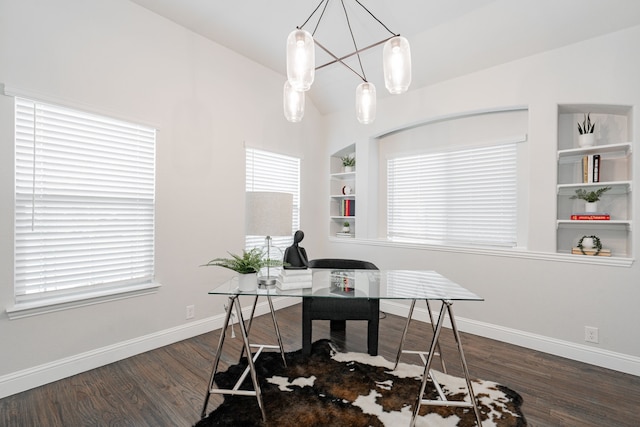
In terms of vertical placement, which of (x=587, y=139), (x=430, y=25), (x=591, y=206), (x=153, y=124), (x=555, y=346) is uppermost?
(x=430, y=25)

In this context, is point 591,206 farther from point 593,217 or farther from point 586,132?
point 586,132

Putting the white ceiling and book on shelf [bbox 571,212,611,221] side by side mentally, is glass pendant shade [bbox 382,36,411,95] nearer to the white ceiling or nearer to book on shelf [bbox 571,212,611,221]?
the white ceiling

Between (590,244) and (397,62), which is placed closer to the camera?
(397,62)

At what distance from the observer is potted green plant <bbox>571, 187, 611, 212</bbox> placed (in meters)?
2.72

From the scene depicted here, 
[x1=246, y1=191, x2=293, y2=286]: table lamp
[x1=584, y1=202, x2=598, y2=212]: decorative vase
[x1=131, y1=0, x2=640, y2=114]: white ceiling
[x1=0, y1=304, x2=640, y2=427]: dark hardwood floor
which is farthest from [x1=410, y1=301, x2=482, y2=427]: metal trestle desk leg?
[x1=131, y1=0, x2=640, y2=114]: white ceiling

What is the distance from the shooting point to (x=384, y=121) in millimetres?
4059

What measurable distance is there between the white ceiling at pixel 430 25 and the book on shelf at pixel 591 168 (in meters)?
1.03

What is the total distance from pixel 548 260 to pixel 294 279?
243cm

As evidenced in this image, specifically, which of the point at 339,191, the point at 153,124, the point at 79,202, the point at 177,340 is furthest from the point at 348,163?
the point at 79,202

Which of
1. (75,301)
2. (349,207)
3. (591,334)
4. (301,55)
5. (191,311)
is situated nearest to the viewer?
(301,55)

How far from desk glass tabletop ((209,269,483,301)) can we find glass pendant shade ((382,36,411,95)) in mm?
1238

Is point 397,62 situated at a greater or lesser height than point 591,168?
greater

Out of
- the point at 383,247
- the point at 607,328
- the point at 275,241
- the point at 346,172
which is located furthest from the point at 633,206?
the point at 275,241

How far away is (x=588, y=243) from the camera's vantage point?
2.77 meters
